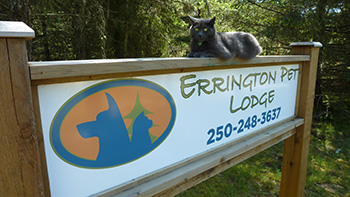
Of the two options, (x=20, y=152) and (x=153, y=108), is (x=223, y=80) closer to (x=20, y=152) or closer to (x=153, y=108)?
(x=153, y=108)

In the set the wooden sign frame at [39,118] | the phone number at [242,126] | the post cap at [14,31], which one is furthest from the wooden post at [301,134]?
the post cap at [14,31]

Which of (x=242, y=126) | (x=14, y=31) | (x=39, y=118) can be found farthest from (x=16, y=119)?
(x=242, y=126)

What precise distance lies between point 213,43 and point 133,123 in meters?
1.15

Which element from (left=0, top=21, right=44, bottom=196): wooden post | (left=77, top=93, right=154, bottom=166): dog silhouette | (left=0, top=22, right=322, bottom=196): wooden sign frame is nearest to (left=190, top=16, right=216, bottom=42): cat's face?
(left=0, top=22, right=322, bottom=196): wooden sign frame

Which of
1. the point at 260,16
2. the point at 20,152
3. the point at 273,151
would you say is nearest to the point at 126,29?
the point at 260,16

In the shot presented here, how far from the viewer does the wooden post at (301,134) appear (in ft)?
8.08

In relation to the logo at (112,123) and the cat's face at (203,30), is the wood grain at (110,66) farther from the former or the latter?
the cat's face at (203,30)

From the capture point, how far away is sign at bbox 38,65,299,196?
0.99 metres

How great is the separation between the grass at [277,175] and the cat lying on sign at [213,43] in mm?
2319

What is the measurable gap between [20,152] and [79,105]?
0.89ft

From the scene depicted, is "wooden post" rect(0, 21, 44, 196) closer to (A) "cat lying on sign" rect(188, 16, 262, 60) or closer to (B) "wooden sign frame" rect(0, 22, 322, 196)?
(B) "wooden sign frame" rect(0, 22, 322, 196)

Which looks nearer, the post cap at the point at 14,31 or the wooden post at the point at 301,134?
the post cap at the point at 14,31

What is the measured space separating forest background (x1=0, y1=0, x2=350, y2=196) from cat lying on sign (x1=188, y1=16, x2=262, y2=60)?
233cm

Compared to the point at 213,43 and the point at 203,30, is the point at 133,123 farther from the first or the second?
the point at 203,30
